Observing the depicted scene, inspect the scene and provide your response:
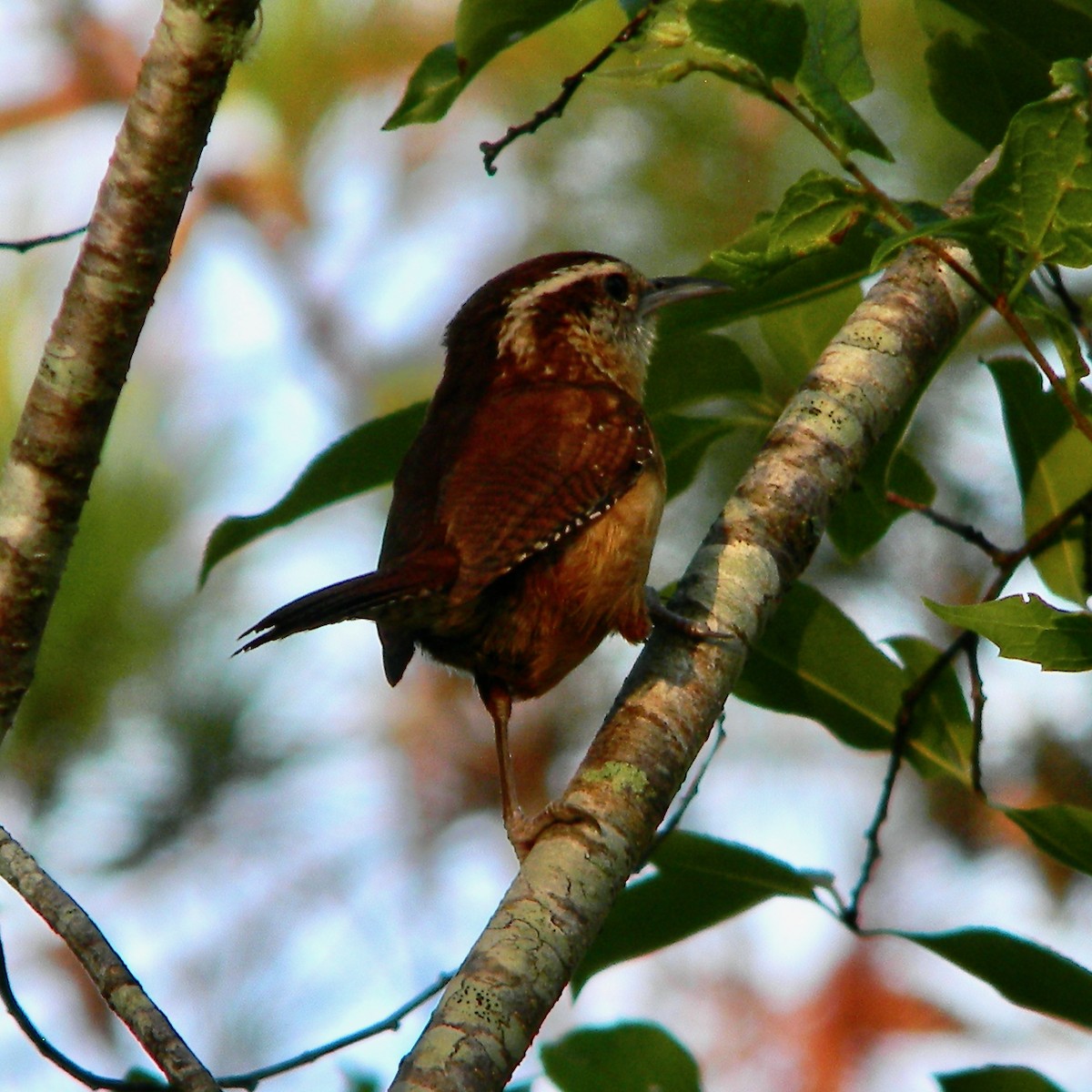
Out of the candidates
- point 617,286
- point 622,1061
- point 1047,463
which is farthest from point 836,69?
point 617,286

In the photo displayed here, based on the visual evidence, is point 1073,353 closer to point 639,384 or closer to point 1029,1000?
point 1029,1000

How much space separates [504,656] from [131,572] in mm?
1491

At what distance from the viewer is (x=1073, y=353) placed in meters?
1.91

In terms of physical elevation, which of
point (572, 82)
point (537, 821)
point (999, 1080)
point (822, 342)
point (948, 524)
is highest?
point (572, 82)

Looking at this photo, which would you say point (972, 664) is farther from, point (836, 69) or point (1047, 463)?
point (836, 69)

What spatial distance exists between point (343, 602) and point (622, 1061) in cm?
90

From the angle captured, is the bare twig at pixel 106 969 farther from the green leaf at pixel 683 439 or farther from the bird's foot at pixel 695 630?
the green leaf at pixel 683 439

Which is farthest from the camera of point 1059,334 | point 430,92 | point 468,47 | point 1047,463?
point 1047,463

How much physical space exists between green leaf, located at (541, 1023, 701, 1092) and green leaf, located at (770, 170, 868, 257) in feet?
4.36

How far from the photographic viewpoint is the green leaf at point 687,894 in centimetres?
241

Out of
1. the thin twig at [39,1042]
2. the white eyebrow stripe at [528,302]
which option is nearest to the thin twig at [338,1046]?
the thin twig at [39,1042]

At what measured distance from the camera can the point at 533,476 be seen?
2980mm

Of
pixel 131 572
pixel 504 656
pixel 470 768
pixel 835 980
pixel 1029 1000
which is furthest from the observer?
pixel 835 980

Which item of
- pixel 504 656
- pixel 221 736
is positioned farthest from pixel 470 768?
A: pixel 504 656
